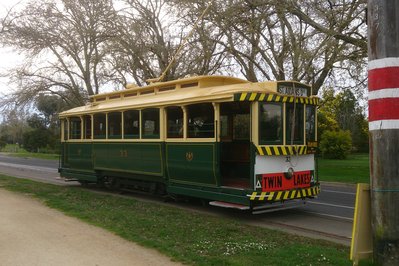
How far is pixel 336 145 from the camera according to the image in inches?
1649

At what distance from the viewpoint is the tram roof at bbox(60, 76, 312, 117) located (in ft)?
35.0

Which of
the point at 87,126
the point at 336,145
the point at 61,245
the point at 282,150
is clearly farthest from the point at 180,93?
the point at 336,145

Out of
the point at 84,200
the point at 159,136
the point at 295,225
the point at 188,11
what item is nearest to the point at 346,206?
the point at 295,225

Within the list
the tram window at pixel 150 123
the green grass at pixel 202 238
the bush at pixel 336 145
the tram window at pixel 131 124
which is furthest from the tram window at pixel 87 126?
the bush at pixel 336 145

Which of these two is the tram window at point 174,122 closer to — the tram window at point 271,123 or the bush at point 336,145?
the tram window at point 271,123

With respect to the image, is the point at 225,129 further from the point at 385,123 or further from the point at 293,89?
the point at 385,123

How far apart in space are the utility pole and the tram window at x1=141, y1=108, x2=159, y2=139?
8.33 m

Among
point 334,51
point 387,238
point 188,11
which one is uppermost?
point 188,11

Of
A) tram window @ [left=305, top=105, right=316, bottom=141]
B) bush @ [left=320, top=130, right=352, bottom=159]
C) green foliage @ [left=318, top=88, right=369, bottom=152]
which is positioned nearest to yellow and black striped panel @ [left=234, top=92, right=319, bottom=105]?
tram window @ [left=305, top=105, right=316, bottom=141]

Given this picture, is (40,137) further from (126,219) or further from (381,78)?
(381,78)

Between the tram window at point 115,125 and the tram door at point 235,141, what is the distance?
3.67 meters

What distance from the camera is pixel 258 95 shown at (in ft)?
33.9

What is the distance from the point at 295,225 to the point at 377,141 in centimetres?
529

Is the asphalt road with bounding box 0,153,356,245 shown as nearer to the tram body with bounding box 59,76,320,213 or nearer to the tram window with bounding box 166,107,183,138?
the tram body with bounding box 59,76,320,213
